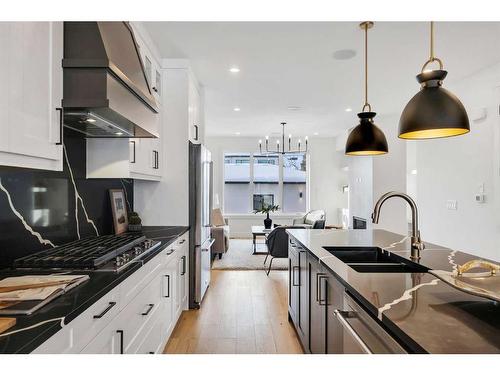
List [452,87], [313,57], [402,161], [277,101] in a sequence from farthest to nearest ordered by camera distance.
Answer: [402,161] < [277,101] < [452,87] < [313,57]

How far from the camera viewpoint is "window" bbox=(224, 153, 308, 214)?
355 inches

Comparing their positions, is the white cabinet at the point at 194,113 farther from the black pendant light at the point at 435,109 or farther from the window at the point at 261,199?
the window at the point at 261,199

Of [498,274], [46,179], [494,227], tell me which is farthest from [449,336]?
[494,227]

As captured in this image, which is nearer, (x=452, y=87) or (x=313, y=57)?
(x=313, y=57)

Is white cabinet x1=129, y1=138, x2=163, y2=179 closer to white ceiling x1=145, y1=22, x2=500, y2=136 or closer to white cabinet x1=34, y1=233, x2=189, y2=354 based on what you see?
white cabinet x1=34, y1=233, x2=189, y2=354

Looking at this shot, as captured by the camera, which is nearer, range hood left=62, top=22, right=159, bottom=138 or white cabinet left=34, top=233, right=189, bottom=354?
white cabinet left=34, top=233, right=189, bottom=354

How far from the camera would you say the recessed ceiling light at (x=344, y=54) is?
3.23 metres

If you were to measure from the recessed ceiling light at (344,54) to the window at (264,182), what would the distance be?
18.5ft

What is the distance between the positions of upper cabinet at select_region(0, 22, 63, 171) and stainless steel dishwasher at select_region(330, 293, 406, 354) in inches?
55.8

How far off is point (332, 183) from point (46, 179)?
7.71m

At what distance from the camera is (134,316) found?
1751mm

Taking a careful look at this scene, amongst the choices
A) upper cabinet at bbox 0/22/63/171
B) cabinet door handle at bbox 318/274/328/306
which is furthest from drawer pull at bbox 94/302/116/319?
cabinet door handle at bbox 318/274/328/306

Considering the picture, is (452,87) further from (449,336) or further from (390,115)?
(449,336)
